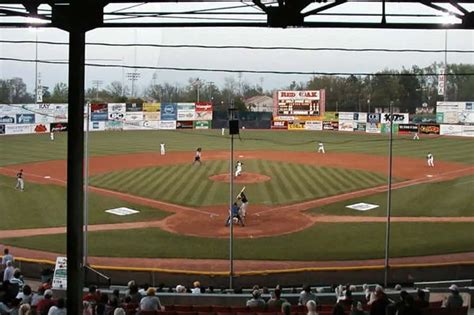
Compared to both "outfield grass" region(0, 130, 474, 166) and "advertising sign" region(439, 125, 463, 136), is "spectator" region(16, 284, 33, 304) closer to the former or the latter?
"outfield grass" region(0, 130, 474, 166)

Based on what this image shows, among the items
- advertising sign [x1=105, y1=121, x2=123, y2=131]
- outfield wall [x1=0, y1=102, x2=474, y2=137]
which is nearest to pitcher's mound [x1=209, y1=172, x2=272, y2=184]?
outfield wall [x1=0, y1=102, x2=474, y2=137]

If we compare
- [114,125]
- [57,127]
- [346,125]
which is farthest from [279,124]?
[57,127]

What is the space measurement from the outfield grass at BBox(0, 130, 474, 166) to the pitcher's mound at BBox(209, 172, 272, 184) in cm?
1486

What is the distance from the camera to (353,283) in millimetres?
16797

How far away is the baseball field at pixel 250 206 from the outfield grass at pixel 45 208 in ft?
0.21

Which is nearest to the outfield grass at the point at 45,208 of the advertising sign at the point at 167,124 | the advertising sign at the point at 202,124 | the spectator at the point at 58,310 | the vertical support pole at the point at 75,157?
the spectator at the point at 58,310

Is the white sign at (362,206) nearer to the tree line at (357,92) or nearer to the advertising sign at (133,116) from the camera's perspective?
the advertising sign at (133,116)

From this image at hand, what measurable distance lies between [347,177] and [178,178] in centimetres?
1124

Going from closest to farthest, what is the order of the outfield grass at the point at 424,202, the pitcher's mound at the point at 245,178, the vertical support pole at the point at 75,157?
A: the vertical support pole at the point at 75,157 → the outfield grass at the point at 424,202 → the pitcher's mound at the point at 245,178

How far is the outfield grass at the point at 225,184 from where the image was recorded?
30.1 meters

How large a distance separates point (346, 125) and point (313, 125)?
15.6ft

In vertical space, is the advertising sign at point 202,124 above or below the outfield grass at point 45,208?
above

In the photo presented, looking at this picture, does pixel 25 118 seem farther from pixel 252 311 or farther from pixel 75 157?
pixel 75 157

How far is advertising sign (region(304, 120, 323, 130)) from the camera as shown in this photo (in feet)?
264
